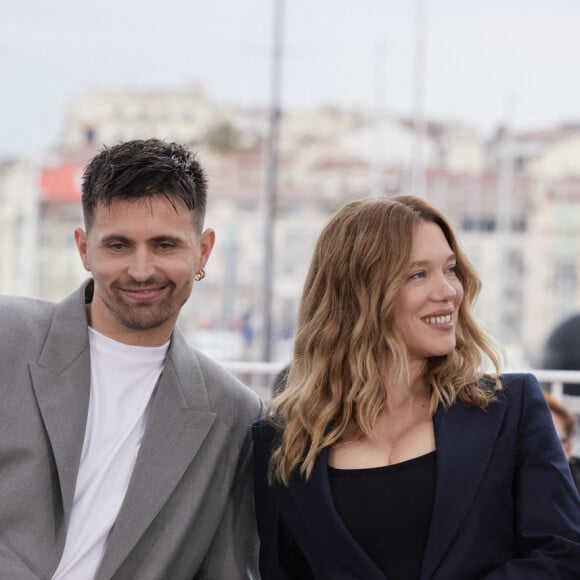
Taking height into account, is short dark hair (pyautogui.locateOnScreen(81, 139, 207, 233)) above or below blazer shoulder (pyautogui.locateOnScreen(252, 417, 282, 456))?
above

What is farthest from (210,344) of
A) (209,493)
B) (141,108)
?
(209,493)

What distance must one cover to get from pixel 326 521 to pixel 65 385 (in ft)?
2.06

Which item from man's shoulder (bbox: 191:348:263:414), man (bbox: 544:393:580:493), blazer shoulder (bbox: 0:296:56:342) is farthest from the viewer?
man (bbox: 544:393:580:493)

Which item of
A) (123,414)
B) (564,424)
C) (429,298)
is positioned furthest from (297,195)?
(429,298)

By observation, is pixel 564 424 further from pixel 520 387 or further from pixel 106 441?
pixel 106 441

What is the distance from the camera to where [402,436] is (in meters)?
2.18

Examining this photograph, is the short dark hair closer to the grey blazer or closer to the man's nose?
the man's nose

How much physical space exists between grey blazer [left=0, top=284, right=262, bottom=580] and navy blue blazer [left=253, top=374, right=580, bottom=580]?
19 centimetres

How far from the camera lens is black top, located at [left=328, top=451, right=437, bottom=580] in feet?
6.79

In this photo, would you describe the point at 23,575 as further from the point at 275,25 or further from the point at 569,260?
the point at 569,260

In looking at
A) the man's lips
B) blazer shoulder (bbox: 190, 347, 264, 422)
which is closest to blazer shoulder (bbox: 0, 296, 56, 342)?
the man's lips

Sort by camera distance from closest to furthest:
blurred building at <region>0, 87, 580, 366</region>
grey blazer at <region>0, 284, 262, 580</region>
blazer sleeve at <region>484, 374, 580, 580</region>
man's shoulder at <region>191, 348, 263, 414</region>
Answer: blazer sleeve at <region>484, 374, 580, 580</region>
grey blazer at <region>0, 284, 262, 580</region>
man's shoulder at <region>191, 348, 263, 414</region>
blurred building at <region>0, 87, 580, 366</region>

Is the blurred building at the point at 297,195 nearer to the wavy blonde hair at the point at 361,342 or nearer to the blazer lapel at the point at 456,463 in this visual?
the wavy blonde hair at the point at 361,342

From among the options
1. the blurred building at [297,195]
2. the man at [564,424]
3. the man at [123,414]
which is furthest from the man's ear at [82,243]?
the blurred building at [297,195]
